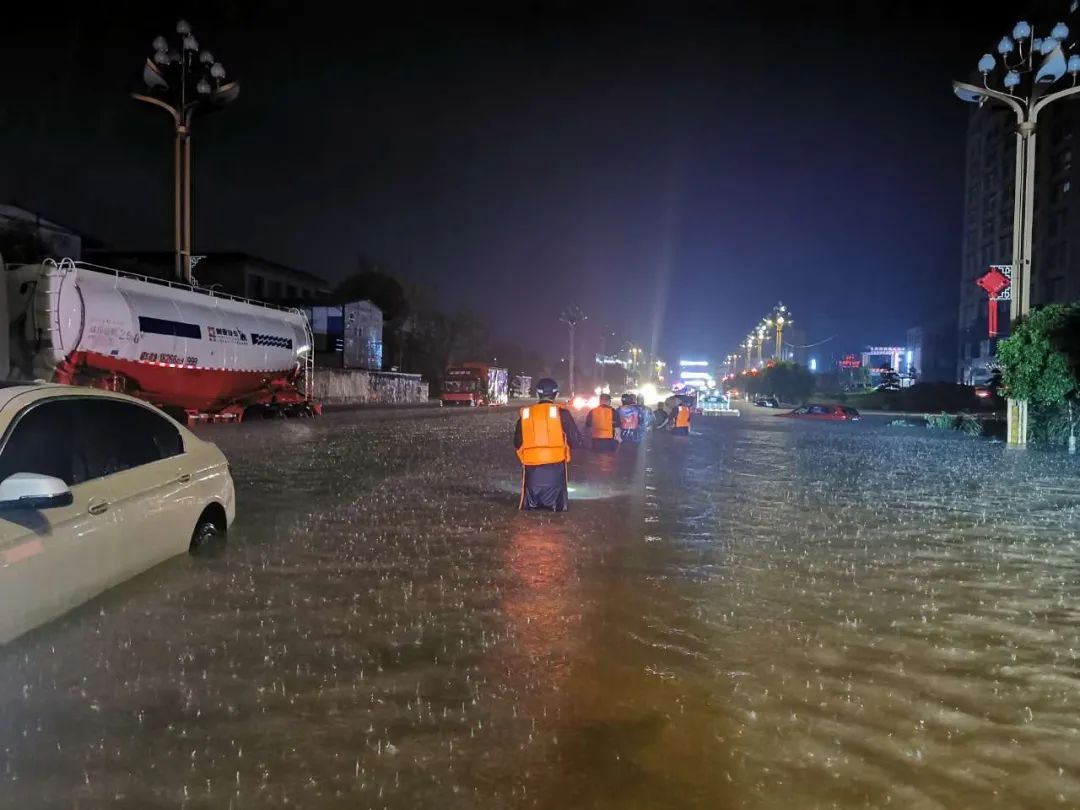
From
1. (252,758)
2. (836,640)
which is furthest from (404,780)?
(836,640)

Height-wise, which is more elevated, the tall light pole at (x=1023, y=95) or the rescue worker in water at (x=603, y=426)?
the tall light pole at (x=1023, y=95)

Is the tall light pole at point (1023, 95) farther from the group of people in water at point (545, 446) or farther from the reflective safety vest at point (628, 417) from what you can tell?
the group of people in water at point (545, 446)

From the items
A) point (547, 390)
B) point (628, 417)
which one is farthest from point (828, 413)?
point (547, 390)

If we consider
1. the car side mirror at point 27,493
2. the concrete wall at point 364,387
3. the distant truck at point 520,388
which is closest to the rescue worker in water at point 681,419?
the car side mirror at point 27,493

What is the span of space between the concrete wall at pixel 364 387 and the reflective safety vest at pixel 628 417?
26.5 meters

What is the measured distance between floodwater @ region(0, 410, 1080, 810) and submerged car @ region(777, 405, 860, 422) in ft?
118

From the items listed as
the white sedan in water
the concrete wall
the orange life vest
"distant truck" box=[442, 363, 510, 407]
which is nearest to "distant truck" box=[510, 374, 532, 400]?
the concrete wall

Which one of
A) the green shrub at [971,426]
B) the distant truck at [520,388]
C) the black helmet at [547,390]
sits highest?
the distant truck at [520,388]

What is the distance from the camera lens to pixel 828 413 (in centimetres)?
4547

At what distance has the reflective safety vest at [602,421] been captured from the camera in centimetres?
1742

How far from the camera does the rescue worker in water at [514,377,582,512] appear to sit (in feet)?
31.5

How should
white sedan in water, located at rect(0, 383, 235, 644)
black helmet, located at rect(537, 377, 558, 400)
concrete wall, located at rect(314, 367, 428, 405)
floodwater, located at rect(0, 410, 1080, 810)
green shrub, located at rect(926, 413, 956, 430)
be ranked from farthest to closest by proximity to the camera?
1. concrete wall, located at rect(314, 367, 428, 405)
2. green shrub, located at rect(926, 413, 956, 430)
3. black helmet, located at rect(537, 377, 558, 400)
4. white sedan in water, located at rect(0, 383, 235, 644)
5. floodwater, located at rect(0, 410, 1080, 810)

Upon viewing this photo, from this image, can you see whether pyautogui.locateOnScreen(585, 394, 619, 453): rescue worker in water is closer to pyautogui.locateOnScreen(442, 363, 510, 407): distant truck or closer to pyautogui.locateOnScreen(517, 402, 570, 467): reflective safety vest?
pyautogui.locateOnScreen(517, 402, 570, 467): reflective safety vest

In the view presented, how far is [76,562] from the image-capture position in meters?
5.03
